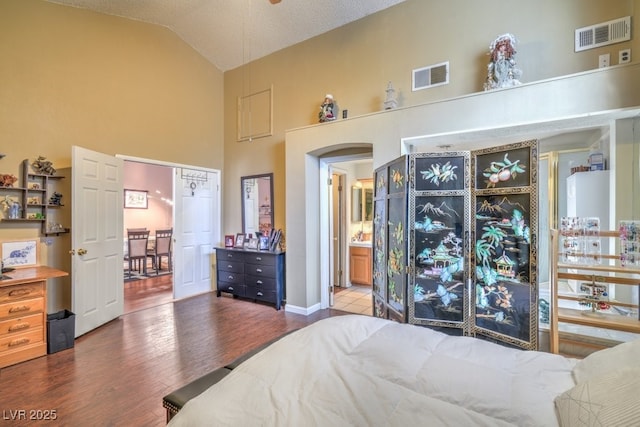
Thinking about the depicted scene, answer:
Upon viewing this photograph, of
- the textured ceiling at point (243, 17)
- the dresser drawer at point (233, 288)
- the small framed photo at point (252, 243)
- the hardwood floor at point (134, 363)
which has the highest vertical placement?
the textured ceiling at point (243, 17)

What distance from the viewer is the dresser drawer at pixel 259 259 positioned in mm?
4371

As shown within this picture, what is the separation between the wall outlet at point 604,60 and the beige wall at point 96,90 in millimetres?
5190

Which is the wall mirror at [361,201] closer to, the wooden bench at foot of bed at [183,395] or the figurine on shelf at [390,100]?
the figurine on shelf at [390,100]

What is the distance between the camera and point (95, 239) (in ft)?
11.7

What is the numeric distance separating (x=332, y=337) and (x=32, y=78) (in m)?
4.33


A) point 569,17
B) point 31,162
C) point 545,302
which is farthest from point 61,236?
point 569,17

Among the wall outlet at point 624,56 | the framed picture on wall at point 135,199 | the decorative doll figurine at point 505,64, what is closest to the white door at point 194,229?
the framed picture on wall at point 135,199

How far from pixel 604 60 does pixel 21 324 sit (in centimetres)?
588

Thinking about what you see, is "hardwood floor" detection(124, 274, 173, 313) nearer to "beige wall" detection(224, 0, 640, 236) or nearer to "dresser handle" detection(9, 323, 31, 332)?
"dresser handle" detection(9, 323, 31, 332)

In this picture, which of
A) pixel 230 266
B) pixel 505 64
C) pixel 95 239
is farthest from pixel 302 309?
pixel 505 64

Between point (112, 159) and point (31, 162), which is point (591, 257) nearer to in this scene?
point (112, 159)

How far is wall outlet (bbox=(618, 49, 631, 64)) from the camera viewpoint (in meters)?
2.60

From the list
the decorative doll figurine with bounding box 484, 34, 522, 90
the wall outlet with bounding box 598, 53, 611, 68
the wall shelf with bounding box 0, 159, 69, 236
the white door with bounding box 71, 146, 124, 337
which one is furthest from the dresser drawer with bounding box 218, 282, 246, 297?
the wall outlet with bounding box 598, 53, 611, 68

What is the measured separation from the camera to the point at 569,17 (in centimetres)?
279
